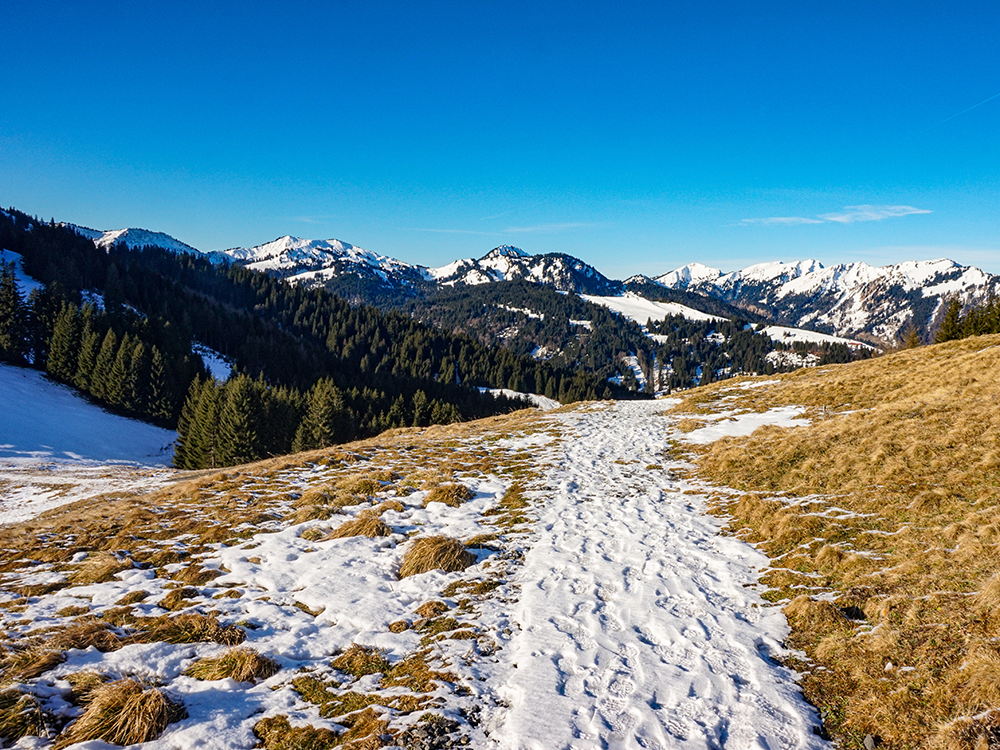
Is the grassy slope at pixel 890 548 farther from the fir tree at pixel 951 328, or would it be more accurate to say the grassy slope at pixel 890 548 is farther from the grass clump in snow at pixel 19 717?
the fir tree at pixel 951 328

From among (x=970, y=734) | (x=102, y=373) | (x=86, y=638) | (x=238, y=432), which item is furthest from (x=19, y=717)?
(x=102, y=373)

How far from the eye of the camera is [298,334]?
175m

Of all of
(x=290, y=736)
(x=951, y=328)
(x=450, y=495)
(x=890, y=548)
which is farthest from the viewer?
(x=951, y=328)

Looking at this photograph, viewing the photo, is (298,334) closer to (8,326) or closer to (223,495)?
(8,326)

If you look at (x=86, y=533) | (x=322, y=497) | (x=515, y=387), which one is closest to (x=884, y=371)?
(x=322, y=497)

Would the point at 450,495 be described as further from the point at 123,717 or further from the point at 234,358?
the point at 234,358

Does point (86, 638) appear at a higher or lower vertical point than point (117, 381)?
higher

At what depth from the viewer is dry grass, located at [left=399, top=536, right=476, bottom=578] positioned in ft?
33.2

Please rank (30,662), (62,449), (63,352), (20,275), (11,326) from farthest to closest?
(20,275) → (11,326) → (63,352) → (62,449) → (30,662)

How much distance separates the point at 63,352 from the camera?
75.9 metres

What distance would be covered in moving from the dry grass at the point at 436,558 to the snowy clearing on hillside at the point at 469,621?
23 centimetres

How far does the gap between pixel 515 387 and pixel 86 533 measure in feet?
517

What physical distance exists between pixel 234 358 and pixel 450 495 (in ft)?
428

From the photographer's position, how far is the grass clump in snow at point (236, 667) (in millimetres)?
6344
